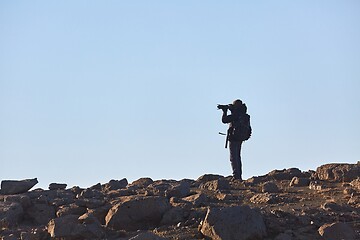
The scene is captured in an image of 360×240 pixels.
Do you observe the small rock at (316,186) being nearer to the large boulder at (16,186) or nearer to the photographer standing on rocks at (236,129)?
the photographer standing on rocks at (236,129)

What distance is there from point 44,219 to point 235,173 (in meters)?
6.46

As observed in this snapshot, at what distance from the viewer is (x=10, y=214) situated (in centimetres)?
1360

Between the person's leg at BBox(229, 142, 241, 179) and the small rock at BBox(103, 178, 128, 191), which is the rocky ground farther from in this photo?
the person's leg at BBox(229, 142, 241, 179)

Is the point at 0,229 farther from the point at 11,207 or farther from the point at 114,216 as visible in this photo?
the point at 114,216

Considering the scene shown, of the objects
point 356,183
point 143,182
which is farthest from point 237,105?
point 356,183

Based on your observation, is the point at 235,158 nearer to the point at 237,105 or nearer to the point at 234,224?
the point at 237,105

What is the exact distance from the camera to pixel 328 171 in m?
17.1

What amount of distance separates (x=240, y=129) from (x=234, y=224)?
755 centimetres

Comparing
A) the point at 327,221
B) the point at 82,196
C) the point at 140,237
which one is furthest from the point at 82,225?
the point at 327,221

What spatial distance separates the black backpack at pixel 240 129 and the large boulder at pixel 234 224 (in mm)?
7164

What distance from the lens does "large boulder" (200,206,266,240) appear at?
11.4 m

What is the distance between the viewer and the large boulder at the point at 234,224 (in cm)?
1139

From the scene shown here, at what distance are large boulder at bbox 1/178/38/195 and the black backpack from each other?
5.27m

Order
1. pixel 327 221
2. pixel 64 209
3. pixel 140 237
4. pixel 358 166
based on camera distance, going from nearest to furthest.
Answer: pixel 140 237, pixel 327 221, pixel 64 209, pixel 358 166
